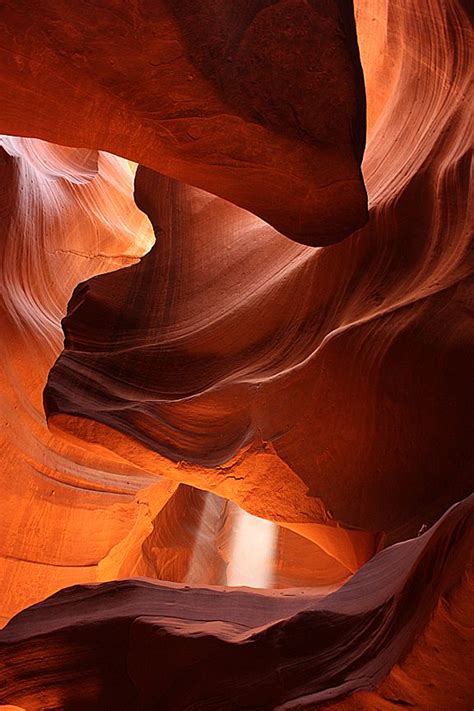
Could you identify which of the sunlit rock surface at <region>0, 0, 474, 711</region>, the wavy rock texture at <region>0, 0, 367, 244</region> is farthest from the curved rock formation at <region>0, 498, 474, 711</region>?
the wavy rock texture at <region>0, 0, 367, 244</region>

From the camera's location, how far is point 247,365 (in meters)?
4.20

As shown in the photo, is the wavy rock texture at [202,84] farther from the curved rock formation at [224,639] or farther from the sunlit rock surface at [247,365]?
the curved rock formation at [224,639]

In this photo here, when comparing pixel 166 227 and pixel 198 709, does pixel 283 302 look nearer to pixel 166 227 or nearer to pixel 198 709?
pixel 166 227

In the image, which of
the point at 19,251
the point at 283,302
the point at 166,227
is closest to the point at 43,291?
the point at 19,251

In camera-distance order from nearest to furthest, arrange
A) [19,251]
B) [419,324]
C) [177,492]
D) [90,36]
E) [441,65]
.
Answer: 1. [90,36]
2. [419,324]
3. [441,65]
4. [19,251]
5. [177,492]

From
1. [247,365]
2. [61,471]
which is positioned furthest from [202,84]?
[61,471]

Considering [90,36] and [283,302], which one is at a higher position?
[90,36]

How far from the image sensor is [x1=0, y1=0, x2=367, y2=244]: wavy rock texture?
8.84ft

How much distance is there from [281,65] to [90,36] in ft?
1.93

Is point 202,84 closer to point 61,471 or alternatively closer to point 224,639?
point 224,639

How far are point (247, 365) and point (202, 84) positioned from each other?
1.68 metres

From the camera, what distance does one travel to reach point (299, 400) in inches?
150

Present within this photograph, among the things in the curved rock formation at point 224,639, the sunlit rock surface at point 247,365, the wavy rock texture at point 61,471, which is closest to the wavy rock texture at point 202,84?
the sunlit rock surface at point 247,365

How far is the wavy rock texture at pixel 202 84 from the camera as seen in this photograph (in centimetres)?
270
